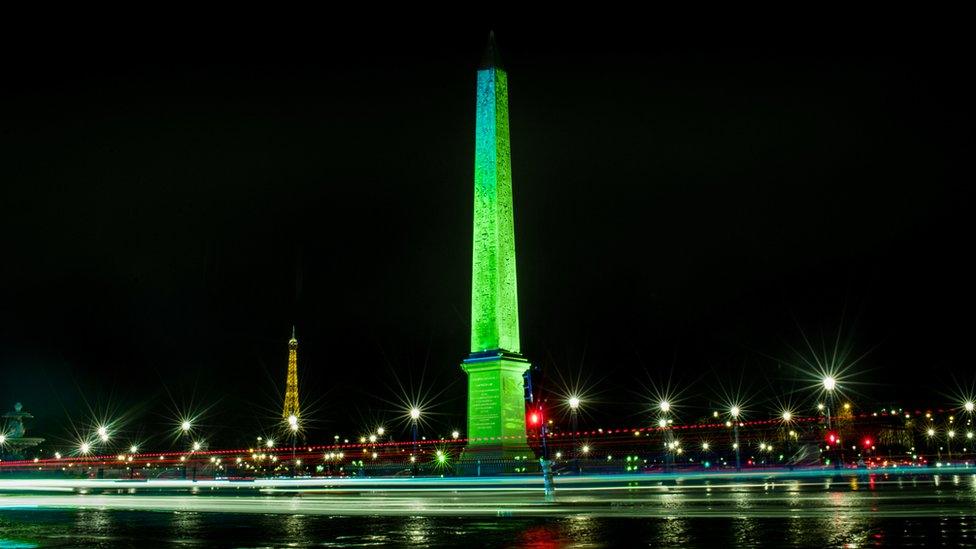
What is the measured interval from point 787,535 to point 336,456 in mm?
64830

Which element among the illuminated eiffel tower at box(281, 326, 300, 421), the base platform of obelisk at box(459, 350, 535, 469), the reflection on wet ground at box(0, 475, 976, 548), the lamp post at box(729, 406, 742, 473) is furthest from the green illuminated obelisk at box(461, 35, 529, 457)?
the illuminated eiffel tower at box(281, 326, 300, 421)

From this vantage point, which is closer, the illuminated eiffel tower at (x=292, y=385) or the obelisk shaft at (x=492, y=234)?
the obelisk shaft at (x=492, y=234)

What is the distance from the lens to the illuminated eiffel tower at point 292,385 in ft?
297

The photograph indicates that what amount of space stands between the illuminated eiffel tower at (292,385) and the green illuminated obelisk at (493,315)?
6208 cm

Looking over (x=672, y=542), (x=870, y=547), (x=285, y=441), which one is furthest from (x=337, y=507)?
(x=285, y=441)

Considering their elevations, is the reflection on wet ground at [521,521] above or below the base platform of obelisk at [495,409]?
below

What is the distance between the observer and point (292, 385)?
92.0 m

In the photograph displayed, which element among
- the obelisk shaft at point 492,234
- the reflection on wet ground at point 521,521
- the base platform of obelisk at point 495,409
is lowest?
the reflection on wet ground at point 521,521

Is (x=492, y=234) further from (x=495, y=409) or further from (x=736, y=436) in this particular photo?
(x=736, y=436)

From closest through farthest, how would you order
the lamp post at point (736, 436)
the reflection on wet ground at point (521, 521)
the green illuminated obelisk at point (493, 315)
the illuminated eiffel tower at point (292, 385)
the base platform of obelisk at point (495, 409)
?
the reflection on wet ground at point (521, 521)
the base platform of obelisk at point (495, 409)
the green illuminated obelisk at point (493, 315)
the lamp post at point (736, 436)
the illuminated eiffel tower at point (292, 385)

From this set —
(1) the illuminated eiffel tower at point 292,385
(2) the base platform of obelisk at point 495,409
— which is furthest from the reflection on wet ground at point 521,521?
(1) the illuminated eiffel tower at point 292,385

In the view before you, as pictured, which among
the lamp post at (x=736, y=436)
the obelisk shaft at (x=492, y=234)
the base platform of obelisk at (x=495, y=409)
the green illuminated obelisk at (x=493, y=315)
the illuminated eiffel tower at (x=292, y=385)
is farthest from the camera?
the illuminated eiffel tower at (x=292, y=385)

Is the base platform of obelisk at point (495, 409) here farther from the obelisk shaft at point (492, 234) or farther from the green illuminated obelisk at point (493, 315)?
the obelisk shaft at point (492, 234)

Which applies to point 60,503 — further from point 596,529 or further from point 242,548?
point 596,529
